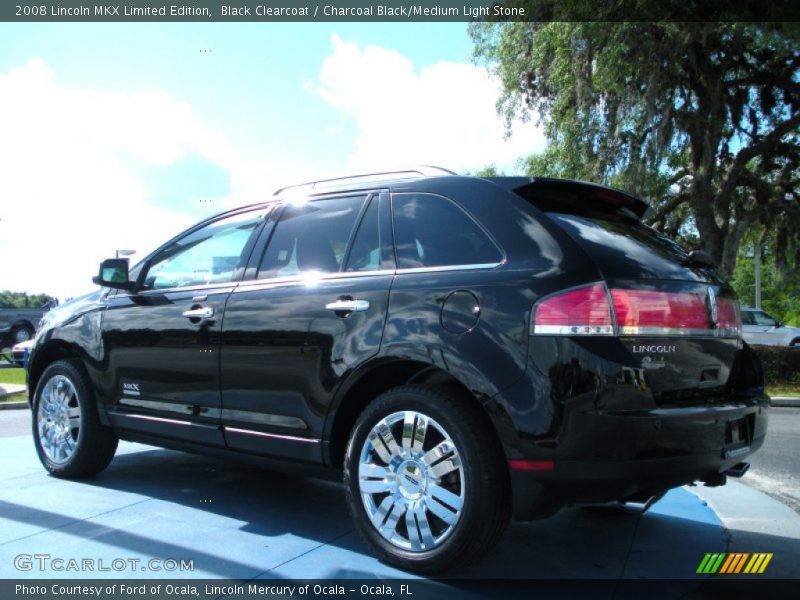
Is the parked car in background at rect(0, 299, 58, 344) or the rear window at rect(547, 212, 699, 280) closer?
the rear window at rect(547, 212, 699, 280)

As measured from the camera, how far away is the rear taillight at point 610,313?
9.47ft

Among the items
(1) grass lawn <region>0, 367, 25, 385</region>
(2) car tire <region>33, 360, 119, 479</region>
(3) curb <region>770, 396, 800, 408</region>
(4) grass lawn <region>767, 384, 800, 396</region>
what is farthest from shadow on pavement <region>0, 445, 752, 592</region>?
(1) grass lawn <region>0, 367, 25, 385</region>

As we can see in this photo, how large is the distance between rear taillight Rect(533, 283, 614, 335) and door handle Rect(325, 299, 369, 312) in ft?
2.98

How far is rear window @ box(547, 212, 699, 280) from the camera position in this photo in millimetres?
3057

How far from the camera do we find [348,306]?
3.51 m

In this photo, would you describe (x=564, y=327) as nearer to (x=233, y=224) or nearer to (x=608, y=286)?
(x=608, y=286)

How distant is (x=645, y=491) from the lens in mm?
2953

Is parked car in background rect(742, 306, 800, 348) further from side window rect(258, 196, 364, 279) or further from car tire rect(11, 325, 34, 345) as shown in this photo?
side window rect(258, 196, 364, 279)

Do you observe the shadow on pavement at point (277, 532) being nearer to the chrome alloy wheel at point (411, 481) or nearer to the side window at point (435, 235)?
the chrome alloy wheel at point (411, 481)

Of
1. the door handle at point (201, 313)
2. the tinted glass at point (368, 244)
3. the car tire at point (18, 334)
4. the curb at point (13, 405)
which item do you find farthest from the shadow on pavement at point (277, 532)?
the car tire at point (18, 334)

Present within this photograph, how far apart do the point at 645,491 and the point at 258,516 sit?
224 cm

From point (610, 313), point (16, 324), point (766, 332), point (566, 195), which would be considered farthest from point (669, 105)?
point (16, 324)

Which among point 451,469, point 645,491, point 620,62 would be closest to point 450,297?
point 451,469

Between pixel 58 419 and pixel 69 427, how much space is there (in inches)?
6.3
